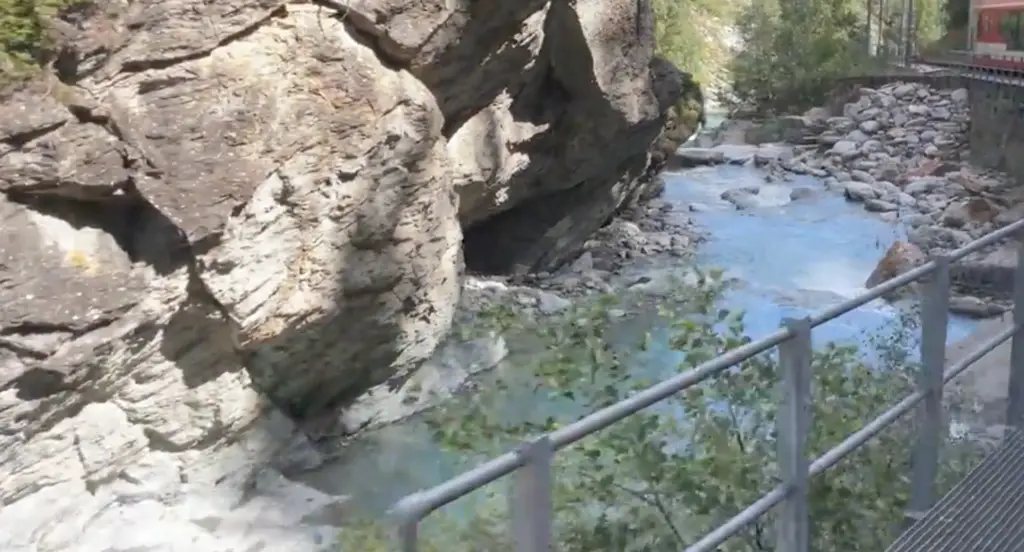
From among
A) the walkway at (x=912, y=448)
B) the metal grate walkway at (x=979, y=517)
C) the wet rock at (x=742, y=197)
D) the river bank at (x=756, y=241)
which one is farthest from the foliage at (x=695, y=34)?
the metal grate walkway at (x=979, y=517)

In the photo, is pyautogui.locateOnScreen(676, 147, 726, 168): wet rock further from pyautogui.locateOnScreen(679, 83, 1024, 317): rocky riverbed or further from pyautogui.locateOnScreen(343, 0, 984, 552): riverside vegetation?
pyautogui.locateOnScreen(343, 0, 984, 552): riverside vegetation

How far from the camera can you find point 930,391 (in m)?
3.51

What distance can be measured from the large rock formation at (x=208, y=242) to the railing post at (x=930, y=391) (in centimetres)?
386

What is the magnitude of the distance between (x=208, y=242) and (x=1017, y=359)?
13.2 feet

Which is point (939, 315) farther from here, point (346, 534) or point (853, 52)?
point (853, 52)

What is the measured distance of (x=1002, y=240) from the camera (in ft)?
13.1

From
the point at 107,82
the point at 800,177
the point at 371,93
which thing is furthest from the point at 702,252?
the point at 107,82

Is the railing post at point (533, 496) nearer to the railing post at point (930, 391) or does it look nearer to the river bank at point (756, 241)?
the railing post at point (930, 391)

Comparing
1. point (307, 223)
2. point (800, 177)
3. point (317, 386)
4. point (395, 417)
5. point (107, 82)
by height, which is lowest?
point (800, 177)

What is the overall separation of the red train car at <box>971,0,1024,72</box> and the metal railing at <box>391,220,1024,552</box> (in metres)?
17.7

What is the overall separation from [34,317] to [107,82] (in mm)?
1224

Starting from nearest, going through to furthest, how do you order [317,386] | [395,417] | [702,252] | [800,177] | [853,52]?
[317,386]
[395,417]
[702,252]
[800,177]
[853,52]

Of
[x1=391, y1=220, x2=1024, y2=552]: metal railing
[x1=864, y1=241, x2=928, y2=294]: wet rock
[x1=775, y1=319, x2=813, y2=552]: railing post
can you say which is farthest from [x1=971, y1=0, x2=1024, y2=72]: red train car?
[x1=775, y1=319, x2=813, y2=552]: railing post

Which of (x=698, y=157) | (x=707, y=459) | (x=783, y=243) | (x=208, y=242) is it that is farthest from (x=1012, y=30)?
(x=707, y=459)
